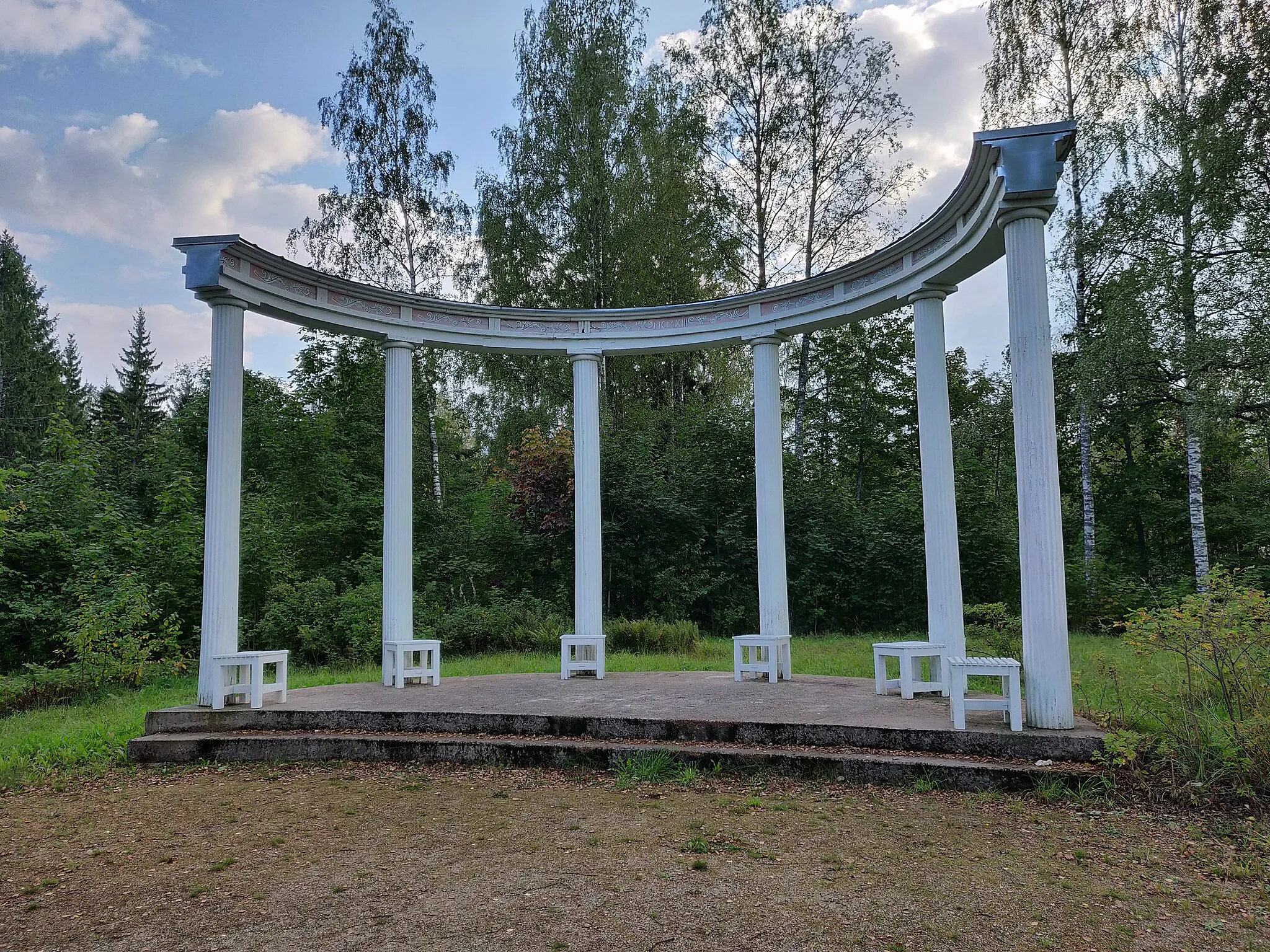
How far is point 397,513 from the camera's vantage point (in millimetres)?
8297

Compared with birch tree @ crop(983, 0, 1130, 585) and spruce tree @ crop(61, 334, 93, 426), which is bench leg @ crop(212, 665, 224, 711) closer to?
birch tree @ crop(983, 0, 1130, 585)

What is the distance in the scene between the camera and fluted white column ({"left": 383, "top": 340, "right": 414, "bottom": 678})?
822 cm

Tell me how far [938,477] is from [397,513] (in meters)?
5.56

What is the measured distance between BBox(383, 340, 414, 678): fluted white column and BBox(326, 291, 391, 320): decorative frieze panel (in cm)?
32

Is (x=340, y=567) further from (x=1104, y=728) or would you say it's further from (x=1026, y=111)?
(x=1026, y=111)

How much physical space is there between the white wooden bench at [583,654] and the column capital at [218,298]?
15.4 feet

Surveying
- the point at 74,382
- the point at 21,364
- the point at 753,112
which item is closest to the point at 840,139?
the point at 753,112

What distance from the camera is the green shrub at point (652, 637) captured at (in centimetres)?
1218

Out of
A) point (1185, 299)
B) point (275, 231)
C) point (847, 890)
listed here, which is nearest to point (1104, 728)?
point (847, 890)

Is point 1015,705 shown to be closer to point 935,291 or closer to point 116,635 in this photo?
point 935,291

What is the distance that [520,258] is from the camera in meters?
16.7

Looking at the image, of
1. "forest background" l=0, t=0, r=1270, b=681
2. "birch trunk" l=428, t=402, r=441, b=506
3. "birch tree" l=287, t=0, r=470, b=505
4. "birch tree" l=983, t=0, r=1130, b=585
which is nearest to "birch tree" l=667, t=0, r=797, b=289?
"forest background" l=0, t=0, r=1270, b=681

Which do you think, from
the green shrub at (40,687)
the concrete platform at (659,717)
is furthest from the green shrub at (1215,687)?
the green shrub at (40,687)

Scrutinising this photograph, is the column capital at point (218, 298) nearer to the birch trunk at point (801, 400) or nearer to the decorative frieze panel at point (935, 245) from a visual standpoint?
the decorative frieze panel at point (935, 245)
